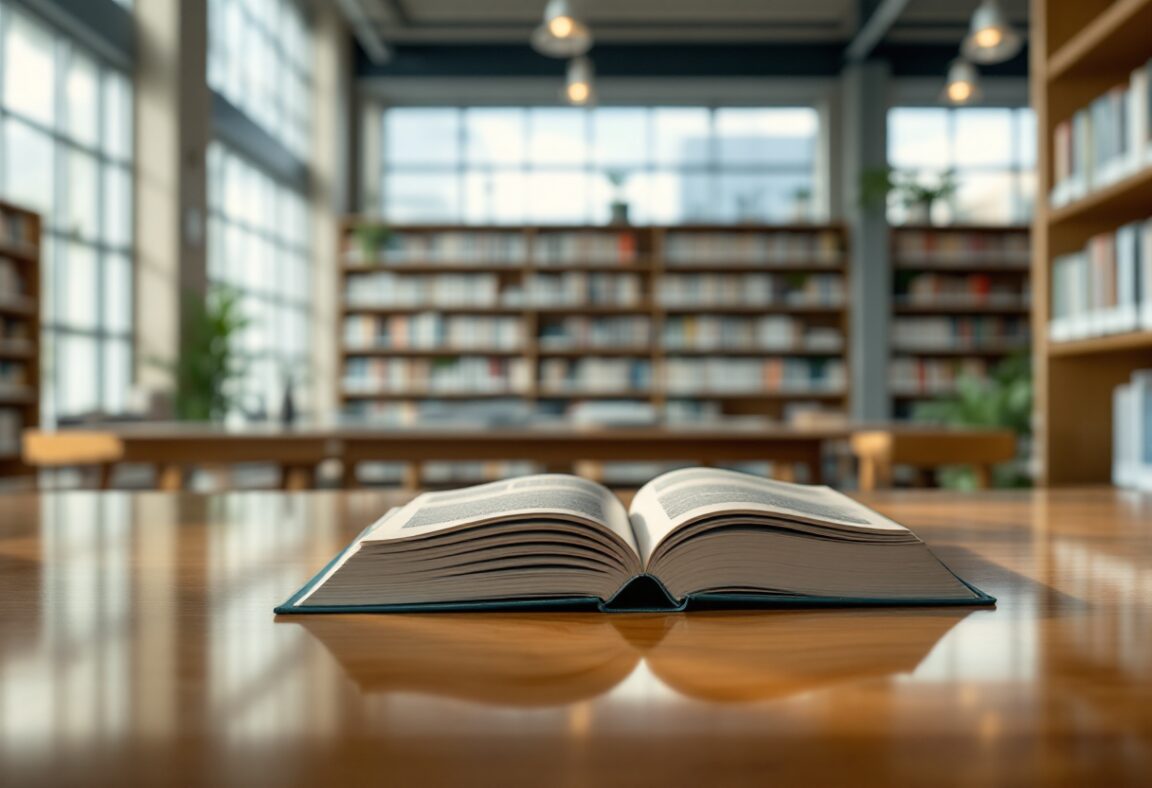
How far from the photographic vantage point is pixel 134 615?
22.5 inches

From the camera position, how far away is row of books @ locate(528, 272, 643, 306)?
8.32 m

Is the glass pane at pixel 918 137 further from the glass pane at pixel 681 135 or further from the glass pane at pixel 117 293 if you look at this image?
the glass pane at pixel 117 293

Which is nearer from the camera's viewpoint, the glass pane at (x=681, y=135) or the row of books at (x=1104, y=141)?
the row of books at (x=1104, y=141)

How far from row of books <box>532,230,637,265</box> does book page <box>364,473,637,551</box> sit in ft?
24.8

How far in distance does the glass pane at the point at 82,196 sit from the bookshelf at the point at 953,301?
6275 millimetres

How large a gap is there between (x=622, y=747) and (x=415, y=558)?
265mm

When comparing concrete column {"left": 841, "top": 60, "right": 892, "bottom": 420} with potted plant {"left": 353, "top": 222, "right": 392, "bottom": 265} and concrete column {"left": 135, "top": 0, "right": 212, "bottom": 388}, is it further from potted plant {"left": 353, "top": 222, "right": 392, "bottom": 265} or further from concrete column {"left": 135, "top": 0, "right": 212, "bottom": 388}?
concrete column {"left": 135, "top": 0, "right": 212, "bottom": 388}

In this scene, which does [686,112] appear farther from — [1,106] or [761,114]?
[1,106]

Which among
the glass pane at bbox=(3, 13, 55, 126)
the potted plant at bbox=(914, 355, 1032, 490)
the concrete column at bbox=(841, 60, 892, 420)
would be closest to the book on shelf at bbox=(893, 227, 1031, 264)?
the concrete column at bbox=(841, 60, 892, 420)

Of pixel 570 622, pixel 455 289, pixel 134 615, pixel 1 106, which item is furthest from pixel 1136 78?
pixel 455 289

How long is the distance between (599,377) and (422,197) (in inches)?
102

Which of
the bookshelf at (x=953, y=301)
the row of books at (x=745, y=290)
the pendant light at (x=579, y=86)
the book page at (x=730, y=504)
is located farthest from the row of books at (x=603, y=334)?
the book page at (x=730, y=504)

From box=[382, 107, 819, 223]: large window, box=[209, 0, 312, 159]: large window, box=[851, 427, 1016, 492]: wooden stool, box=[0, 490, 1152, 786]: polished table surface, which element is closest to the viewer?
box=[0, 490, 1152, 786]: polished table surface

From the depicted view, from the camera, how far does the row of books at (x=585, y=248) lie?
8.36 metres
